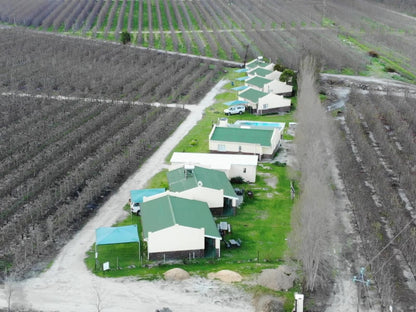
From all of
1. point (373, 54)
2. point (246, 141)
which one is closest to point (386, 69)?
point (373, 54)

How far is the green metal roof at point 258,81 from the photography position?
208 feet

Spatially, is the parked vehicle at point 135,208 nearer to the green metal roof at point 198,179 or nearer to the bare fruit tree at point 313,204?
the green metal roof at point 198,179

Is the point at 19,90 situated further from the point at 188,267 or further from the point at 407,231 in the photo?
the point at 407,231

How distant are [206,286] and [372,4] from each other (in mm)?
129898

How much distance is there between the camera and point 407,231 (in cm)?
3288

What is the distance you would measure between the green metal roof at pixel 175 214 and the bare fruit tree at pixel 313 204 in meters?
4.85

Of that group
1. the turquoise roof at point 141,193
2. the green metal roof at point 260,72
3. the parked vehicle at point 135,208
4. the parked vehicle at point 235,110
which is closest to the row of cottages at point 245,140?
the turquoise roof at point 141,193

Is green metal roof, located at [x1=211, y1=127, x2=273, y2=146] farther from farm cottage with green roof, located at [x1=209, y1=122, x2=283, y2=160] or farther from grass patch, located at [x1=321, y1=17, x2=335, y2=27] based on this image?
grass patch, located at [x1=321, y1=17, x2=335, y2=27]

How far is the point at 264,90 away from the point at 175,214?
34.9 meters

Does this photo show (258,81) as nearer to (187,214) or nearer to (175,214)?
(187,214)

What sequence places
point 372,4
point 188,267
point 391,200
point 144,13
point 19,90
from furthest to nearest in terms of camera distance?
point 372,4
point 144,13
point 19,90
point 391,200
point 188,267

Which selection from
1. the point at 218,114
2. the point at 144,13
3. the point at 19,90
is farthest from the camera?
the point at 144,13

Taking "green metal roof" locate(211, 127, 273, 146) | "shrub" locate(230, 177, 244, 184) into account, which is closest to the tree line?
"green metal roof" locate(211, 127, 273, 146)

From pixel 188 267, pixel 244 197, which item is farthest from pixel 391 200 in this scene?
pixel 188 267
